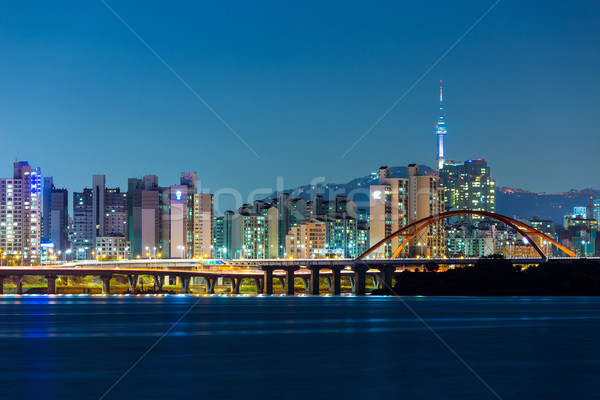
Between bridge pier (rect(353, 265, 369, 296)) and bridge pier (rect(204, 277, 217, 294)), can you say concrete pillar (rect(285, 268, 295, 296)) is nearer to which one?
bridge pier (rect(353, 265, 369, 296))

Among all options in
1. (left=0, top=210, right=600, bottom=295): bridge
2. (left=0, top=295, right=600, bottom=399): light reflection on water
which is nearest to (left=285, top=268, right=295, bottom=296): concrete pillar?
(left=0, top=210, right=600, bottom=295): bridge

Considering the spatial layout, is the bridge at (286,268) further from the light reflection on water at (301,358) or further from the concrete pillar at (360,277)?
the light reflection on water at (301,358)

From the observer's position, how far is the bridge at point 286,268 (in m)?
152

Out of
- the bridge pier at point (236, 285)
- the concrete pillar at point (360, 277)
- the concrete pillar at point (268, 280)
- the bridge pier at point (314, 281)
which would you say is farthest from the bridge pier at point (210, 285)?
the concrete pillar at point (360, 277)

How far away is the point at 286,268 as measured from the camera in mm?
163375

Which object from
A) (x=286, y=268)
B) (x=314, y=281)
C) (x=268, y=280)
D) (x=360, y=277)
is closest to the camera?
(x=360, y=277)

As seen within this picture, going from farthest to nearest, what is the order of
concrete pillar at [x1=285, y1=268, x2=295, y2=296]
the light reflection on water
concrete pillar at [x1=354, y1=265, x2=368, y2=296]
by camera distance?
concrete pillar at [x1=285, y1=268, x2=295, y2=296] → concrete pillar at [x1=354, y1=265, x2=368, y2=296] → the light reflection on water

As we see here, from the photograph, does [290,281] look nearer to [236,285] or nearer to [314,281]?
[314,281]

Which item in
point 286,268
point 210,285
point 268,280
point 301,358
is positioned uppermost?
point 286,268

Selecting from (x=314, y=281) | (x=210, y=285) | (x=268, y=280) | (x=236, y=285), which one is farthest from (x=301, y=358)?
(x=236, y=285)

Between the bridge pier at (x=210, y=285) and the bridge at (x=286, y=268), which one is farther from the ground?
the bridge at (x=286, y=268)

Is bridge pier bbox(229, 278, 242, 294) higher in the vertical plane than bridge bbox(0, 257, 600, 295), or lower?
lower

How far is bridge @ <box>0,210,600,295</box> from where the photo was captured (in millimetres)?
151500

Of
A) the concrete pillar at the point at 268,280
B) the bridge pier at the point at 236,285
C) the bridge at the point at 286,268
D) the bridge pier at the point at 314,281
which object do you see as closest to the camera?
the bridge at the point at 286,268
